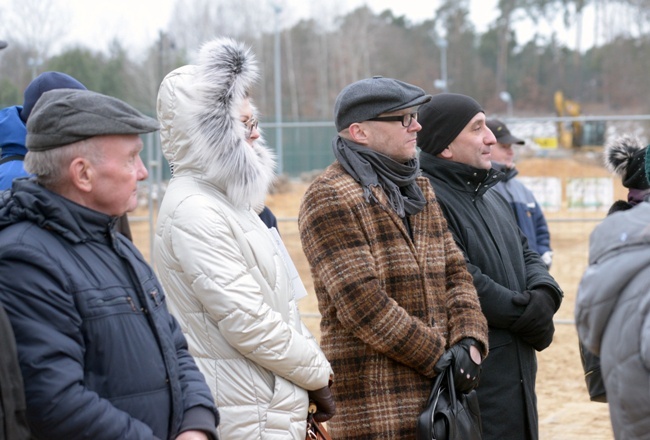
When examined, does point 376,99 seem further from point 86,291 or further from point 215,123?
point 86,291

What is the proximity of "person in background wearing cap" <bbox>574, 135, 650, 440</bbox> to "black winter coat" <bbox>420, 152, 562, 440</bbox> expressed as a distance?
1648mm

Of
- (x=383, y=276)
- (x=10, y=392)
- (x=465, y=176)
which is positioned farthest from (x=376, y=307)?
(x=10, y=392)

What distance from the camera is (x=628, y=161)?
4430 millimetres

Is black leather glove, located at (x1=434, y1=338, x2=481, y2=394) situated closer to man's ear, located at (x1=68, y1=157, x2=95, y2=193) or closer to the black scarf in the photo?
the black scarf

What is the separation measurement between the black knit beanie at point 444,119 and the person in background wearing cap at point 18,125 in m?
1.53

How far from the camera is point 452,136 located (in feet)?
14.0

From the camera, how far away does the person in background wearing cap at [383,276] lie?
11.6 ft

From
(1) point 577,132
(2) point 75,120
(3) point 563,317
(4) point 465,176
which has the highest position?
(2) point 75,120

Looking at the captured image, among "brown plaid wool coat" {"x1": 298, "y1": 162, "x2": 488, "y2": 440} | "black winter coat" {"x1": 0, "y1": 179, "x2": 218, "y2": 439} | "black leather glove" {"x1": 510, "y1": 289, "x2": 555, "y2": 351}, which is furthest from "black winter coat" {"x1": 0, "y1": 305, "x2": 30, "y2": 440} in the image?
"black leather glove" {"x1": 510, "y1": 289, "x2": 555, "y2": 351}

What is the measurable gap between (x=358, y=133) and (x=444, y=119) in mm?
646

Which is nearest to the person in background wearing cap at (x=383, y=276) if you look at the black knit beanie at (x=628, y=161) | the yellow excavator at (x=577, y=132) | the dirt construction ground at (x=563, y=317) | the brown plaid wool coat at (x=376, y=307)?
the brown plaid wool coat at (x=376, y=307)

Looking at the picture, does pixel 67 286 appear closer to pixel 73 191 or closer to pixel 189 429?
pixel 73 191

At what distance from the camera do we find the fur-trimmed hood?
3.36 metres

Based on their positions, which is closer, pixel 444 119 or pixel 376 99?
pixel 376 99
